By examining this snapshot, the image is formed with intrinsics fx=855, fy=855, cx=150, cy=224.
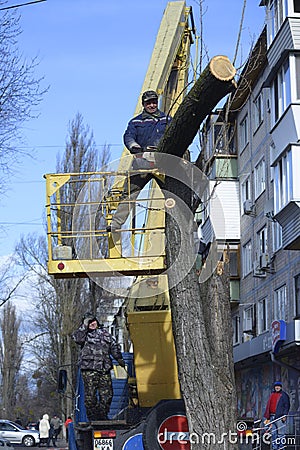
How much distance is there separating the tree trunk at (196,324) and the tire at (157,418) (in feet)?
6.44

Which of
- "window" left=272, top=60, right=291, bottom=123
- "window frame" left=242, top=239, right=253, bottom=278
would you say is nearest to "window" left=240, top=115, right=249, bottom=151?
"window frame" left=242, top=239, right=253, bottom=278

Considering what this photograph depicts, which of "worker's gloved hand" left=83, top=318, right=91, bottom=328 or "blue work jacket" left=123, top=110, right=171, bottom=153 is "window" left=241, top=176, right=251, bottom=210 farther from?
"blue work jacket" left=123, top=110, right=171, bottom=153

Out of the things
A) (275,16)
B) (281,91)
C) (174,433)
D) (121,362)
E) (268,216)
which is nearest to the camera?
(174,433)

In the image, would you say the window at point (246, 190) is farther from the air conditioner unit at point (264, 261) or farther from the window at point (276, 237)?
the window at point (276, 237)

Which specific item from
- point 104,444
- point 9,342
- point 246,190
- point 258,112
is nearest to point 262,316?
point 246,190

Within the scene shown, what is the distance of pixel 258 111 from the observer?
1272 inches

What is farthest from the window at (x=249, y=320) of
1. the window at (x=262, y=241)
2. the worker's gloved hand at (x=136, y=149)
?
the worker's gloved hand at (x=136, y=149)

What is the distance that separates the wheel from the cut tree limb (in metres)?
39.8

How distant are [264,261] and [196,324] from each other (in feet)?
73.1

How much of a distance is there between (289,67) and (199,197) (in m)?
15.3

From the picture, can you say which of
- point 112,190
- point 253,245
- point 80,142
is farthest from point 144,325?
point 80,142

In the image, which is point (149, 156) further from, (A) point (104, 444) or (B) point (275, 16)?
(B) point (275, 16)

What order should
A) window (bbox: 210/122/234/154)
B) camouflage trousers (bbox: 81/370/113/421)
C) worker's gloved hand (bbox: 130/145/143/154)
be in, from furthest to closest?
camouflage trousers (bbox: 81/370/113/421) → worker's gloved hand (bbox: 130/145/143/154) → window (bbox: 210/122/234/154)

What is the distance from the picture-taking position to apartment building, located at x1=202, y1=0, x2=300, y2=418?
2261 centimetres
